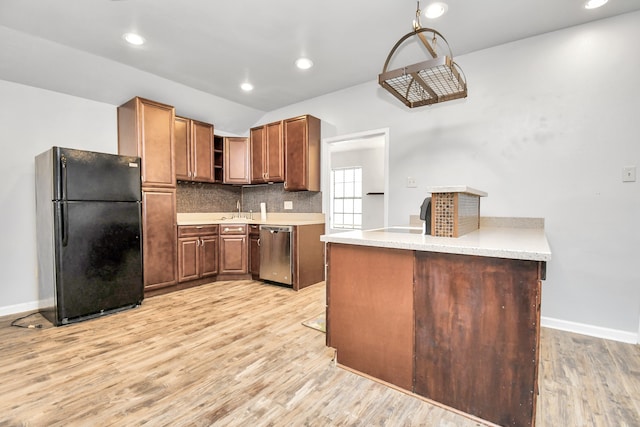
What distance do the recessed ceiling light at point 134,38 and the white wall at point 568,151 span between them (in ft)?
9.97

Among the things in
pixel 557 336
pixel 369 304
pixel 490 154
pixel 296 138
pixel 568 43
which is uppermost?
pixel 568 43

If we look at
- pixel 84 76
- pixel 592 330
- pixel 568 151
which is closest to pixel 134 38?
pixel 84 76

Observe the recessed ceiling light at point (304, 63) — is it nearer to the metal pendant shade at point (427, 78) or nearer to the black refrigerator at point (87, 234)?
the metal pendant shade at point (427, 78)

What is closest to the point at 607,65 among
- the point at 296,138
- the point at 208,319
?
the point at 296,138

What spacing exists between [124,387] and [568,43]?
14.0 ft

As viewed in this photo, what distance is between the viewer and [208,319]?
279 cm

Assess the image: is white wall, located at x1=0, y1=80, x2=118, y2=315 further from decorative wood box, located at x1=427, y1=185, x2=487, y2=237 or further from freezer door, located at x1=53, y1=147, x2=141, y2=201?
decorative wood box, located at x1=427, y1=185, x2=487, y2=237

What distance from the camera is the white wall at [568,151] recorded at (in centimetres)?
234

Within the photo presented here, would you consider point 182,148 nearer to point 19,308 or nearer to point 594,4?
point 19,308

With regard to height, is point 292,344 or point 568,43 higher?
point 568,43

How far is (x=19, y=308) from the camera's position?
2994mm

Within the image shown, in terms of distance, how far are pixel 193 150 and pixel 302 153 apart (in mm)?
1543

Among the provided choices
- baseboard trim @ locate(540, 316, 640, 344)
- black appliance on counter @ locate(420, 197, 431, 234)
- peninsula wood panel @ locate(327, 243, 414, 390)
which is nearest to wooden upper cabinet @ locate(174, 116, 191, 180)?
peninsula wood panel @ locate(327, 243, 414, 390)

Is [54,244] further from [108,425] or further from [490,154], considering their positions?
[490,154]
